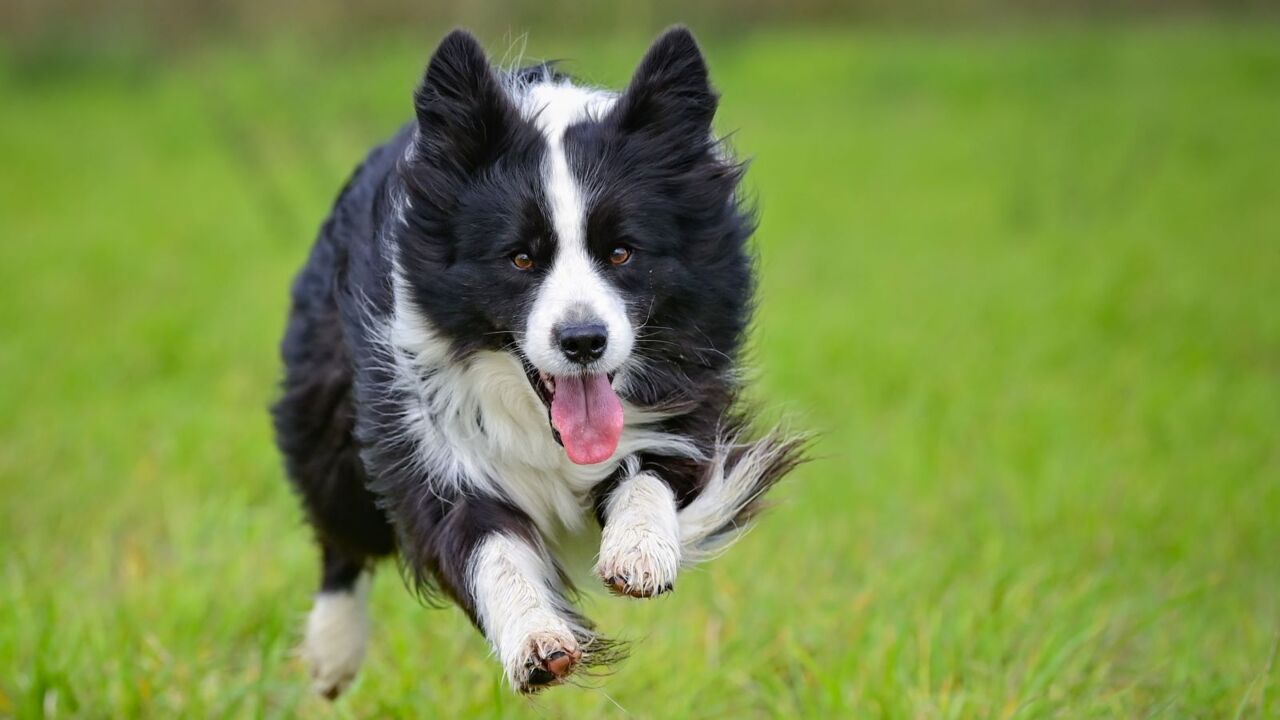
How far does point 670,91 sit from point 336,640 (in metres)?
2.16

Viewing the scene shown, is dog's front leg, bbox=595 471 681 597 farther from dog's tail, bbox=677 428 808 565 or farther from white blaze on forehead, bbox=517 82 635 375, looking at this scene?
white blaze on forehead, bbox=517 82 635 375

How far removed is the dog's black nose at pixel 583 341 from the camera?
3416 mm

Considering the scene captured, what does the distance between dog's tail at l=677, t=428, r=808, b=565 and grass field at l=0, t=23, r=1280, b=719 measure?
0.41 metres

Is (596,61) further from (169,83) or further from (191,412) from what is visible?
(169,83)

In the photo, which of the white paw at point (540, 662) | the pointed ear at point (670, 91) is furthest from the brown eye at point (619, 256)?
the white paw at point (540, 662)

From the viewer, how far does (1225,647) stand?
5.03m

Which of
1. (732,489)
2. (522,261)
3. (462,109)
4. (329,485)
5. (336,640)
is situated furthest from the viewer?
(336,640)

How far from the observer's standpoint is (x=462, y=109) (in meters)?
3.71

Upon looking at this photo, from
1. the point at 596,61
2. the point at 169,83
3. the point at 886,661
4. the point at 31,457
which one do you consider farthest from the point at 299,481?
the point at 169,83

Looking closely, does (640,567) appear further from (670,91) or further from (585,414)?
(670,91)

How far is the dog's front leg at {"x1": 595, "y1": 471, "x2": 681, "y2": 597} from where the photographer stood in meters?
3.30

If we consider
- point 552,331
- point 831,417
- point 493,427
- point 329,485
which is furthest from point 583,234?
point 831,417

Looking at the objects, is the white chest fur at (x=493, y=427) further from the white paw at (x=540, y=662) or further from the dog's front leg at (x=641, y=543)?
the white paw at (x=540, y=662)

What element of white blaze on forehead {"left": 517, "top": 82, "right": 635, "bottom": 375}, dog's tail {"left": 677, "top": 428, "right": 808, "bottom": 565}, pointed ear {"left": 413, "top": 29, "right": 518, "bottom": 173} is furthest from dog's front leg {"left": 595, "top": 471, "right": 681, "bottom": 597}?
pointed ear {"left": 413, "top": 29, "right": 518, "bottom": 173}
